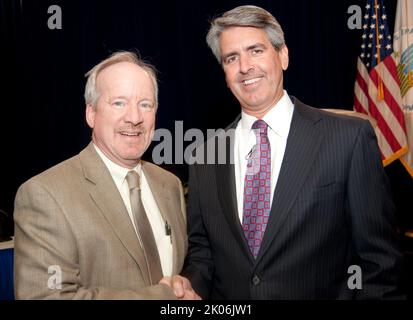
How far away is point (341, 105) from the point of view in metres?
5.42

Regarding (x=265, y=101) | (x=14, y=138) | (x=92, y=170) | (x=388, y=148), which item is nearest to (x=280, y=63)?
(x=265, y=101)

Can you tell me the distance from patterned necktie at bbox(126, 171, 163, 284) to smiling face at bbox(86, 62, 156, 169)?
0.14 m

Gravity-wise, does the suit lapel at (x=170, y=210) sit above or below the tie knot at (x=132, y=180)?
below

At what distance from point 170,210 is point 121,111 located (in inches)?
20.8

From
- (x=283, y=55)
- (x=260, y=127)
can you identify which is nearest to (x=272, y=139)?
(x=260, y=127)

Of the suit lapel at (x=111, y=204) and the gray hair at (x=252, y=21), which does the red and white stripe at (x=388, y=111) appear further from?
the suit lapel at (x=111, y=204)

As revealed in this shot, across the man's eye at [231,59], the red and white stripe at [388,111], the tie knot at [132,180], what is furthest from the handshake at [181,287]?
the red and white stripe at [388,111]

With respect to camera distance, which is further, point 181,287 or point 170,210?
point 170,210

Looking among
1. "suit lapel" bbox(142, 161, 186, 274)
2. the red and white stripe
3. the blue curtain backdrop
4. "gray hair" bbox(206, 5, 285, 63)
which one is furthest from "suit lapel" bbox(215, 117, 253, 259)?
the red and white stripe

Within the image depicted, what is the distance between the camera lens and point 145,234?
1.96 metres

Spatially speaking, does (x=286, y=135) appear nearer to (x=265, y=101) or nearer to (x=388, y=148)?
(x=265, y=101)

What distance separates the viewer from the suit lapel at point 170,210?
6.85 feet

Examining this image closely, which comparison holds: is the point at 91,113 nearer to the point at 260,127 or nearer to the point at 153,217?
the point at 153,217

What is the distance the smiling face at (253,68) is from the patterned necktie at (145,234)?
640mm
